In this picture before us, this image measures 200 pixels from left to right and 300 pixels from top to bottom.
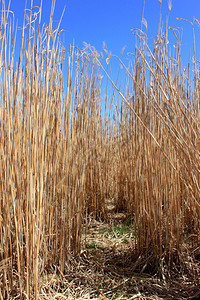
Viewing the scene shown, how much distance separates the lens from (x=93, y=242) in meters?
1.84

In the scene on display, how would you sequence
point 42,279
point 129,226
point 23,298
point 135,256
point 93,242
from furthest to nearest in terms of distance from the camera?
point 129,226, point 93,242, point 135,256, point 42,279, point 23,298

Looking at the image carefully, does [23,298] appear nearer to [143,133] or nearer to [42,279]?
[42,279]

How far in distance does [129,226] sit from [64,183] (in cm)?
98

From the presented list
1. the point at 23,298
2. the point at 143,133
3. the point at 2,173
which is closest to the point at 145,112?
the point at 143,133

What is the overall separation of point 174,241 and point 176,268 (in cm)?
13

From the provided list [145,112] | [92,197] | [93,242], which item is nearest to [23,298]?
[93,242]

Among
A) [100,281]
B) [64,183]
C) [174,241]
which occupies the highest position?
[64,183]

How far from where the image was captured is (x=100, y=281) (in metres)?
1.39

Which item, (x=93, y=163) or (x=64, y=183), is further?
(x=93, y=163)

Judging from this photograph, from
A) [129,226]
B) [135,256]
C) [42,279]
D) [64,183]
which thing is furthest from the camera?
[129,226]

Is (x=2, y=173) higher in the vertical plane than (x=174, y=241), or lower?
higher

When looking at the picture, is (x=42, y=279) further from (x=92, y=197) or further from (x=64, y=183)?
(x=92, y=197)

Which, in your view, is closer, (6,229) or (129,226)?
(6,229)

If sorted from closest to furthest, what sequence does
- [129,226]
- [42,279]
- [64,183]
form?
[42,279] < [64,183] < [129,226]
